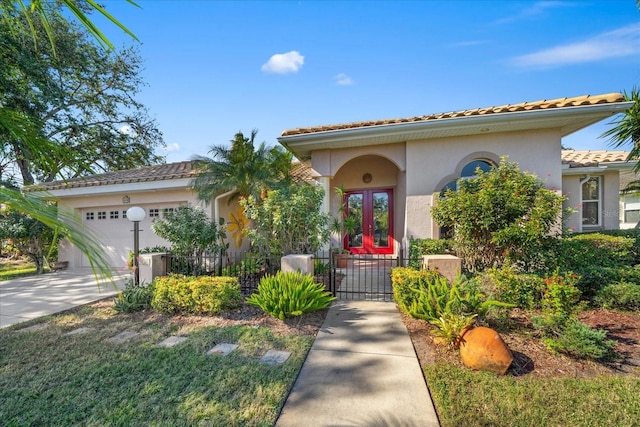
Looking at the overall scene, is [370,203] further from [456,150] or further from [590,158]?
[590,158]

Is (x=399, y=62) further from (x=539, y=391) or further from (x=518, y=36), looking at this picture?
(x=539, y=391)

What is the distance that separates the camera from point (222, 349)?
4.58 metres

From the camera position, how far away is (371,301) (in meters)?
6.80

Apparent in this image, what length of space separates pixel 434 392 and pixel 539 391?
123 centimetres

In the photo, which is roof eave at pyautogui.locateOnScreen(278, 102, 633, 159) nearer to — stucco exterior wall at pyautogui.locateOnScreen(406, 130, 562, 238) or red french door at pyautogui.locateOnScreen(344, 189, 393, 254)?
stucco exterior wall at pyautogui.locateOnScreen(406, 130, 562, 238)

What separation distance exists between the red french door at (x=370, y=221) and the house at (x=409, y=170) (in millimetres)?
41

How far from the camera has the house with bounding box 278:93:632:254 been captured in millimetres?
7520

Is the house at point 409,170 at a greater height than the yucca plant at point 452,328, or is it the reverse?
the house at point 409,170

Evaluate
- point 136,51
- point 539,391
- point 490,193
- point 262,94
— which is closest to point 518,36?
point 490,193

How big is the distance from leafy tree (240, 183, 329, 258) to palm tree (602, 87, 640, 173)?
9007mm

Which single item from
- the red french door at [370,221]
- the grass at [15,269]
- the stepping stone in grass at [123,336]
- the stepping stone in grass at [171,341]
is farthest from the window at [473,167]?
the grass at [15,269]

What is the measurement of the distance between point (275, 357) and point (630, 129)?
37.3ft

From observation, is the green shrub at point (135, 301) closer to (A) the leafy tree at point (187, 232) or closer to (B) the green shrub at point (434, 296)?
(A) the leafy tree at point (187, 232)

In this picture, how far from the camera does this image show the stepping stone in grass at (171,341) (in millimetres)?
4758
